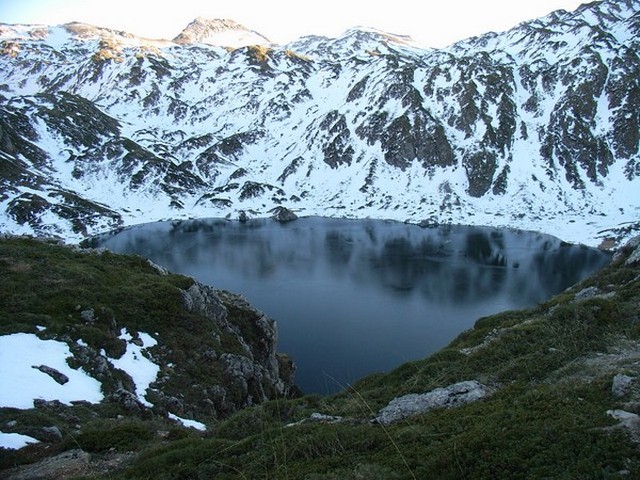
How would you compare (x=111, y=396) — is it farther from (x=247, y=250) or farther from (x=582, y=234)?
(x=582, y=234)

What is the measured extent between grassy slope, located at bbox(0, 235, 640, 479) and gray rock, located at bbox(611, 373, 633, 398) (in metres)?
0.16

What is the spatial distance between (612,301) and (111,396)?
2579cm

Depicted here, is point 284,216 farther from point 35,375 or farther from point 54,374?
point 35,375

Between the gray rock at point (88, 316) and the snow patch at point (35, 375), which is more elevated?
the gray rock at point (88, 316)

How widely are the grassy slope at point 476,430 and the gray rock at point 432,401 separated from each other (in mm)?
650

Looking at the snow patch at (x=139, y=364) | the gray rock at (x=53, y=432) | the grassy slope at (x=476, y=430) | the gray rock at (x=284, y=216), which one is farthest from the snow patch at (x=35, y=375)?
the gray rock at (x=284, y=216)

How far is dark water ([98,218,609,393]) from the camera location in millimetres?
63438

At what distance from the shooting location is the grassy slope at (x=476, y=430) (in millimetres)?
8430

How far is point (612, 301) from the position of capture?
20.7 meters

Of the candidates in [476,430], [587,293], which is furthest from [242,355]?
Result: [476,430]

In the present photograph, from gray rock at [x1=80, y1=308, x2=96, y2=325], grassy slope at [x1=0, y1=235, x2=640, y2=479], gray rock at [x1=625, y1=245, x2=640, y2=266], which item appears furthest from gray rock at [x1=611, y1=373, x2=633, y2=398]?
gray rock at [x1=80, y1=308, x2=96, y2=325]

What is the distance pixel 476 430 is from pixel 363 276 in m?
90.9

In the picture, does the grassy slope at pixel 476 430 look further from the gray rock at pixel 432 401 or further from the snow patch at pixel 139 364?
the snow patch at pixel 139 364

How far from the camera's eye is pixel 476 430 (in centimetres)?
992
